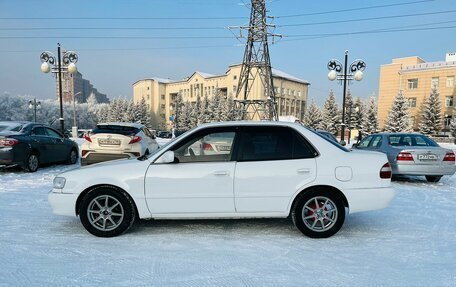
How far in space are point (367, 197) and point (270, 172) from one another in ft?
4.46

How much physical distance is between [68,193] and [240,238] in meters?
2.40

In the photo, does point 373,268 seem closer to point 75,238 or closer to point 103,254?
point 103,254

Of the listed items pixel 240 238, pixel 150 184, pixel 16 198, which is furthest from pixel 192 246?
pixel 16 198

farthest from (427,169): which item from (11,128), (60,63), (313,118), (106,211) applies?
(313,118)

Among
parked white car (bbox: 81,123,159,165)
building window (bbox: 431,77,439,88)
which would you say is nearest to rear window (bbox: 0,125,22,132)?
parked white car (bbox: 81,123,159,165)

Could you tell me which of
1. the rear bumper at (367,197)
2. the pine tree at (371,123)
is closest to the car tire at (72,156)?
the rear bumper at (367,197)

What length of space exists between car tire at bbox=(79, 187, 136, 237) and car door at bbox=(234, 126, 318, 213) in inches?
58.8

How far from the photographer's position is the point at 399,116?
46281 mm

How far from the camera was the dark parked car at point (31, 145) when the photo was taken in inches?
314

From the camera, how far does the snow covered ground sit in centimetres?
302

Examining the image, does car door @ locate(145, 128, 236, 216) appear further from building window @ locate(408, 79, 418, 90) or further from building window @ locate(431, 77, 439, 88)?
building window @ locate(408, 79, 418, 90)

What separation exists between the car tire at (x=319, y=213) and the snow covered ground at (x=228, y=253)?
0.14 m

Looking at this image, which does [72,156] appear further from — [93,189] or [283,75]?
[283,75]

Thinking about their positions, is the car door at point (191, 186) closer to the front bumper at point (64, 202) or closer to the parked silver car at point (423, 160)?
the front bumper at point (64, 202)
